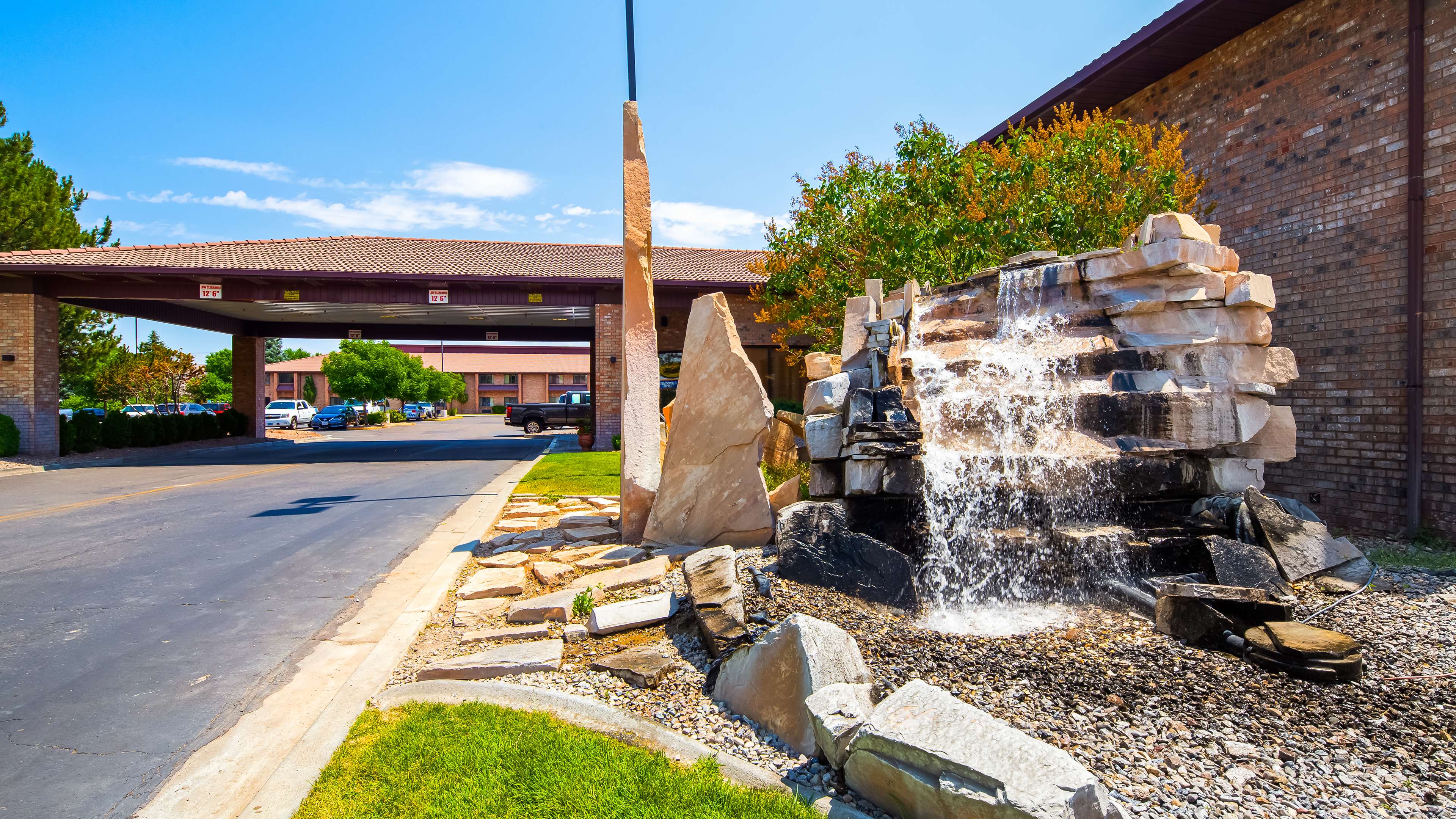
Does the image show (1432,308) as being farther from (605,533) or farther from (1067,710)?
(605,533)

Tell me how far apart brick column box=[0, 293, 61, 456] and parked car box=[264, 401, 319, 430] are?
23.5m

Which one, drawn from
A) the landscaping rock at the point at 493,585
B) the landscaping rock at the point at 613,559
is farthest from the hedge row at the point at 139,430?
the landscaping rock at the point at 613,559

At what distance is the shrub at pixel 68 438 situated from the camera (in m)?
19.1

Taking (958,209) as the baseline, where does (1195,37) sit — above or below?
above

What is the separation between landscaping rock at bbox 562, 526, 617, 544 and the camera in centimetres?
751

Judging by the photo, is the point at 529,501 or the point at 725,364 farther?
the point at 529,501

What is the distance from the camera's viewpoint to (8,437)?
682 inches

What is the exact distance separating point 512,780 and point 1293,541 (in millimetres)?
5248

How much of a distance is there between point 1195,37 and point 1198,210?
238 centimetres

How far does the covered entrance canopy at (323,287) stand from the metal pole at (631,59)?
11.0 meters

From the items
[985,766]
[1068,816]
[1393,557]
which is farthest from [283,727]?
[1393,557]

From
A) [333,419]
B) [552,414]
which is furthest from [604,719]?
[333,419]

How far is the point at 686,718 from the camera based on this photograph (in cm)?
354

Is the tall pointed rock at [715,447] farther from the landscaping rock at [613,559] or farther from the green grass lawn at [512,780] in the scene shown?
the green grass lawn at [512,780]
